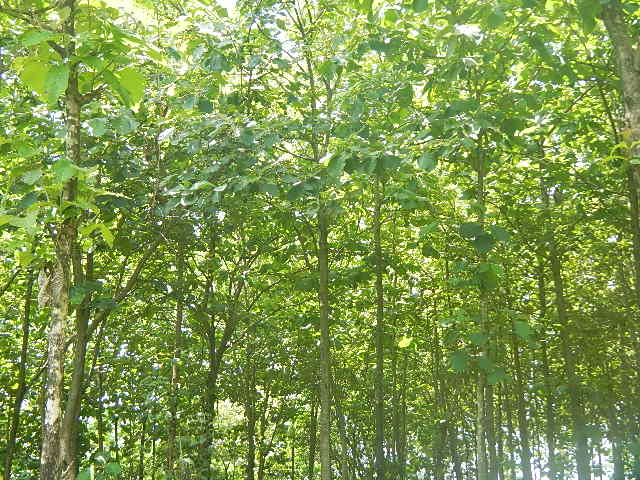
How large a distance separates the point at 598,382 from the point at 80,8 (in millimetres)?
9931

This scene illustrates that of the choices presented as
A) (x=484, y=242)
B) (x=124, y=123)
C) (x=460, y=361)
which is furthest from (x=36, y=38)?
(x=460, y=361)

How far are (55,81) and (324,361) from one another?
4.90 m

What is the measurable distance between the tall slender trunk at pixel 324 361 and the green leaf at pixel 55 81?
3.83 m

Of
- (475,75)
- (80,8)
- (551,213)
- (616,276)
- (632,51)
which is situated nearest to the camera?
(80,8)

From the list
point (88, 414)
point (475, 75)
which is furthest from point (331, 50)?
point (88, 414)

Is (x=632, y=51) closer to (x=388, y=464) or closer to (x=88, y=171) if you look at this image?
(x=88, y=171)

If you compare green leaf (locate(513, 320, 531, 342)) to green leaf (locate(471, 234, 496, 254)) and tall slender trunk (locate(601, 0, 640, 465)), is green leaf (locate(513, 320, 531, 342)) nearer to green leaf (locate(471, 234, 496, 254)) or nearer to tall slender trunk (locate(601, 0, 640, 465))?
green leaf (locate(471, 234, 496, 254))

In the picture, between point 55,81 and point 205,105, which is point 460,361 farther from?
point 55,81

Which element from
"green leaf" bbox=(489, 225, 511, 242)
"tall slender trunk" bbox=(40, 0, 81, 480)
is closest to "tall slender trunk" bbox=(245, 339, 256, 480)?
"green leaf" bbox=(489, 225, 511, 242)

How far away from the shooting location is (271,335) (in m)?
9.86

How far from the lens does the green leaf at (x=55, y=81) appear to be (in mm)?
2564

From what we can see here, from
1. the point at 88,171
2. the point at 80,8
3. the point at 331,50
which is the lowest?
the point at 88,171

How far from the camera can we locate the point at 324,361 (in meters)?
6.83

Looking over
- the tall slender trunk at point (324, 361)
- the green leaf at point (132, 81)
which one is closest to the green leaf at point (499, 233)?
the tall slender trunk at point (324, 361)
